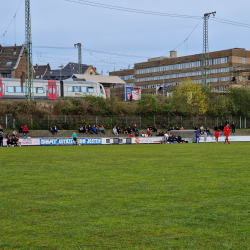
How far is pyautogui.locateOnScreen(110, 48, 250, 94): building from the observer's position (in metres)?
107

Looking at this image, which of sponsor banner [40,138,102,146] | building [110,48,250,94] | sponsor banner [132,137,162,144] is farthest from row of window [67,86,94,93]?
building [110,48,250,94]

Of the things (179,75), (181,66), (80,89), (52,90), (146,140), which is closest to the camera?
(146,140)

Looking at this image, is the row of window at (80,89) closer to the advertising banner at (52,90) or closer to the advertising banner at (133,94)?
the advertising banner at (52,90)

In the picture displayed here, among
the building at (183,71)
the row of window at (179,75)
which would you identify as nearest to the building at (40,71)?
the building at (183,71)

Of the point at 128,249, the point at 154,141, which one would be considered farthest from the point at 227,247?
the point at 154,141

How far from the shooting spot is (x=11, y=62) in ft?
295

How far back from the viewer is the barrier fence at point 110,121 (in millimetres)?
49312

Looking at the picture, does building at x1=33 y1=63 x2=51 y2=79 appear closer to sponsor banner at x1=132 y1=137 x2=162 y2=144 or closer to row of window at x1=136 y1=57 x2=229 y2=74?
row of window at x1=136 y1=57 x2=229 y2=74

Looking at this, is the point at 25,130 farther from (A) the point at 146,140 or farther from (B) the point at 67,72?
(B) the point at 67,72

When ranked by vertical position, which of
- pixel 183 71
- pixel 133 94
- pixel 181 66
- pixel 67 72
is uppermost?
pixel 181 66

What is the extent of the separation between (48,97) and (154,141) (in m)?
21.2

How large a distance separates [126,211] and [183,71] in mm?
116213

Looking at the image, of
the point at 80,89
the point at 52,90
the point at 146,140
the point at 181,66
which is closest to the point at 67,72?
the point at 181,66

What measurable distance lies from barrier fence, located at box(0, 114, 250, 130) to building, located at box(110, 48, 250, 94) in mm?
36540
